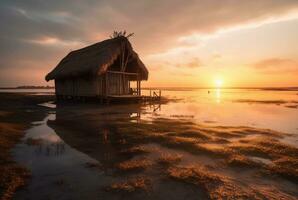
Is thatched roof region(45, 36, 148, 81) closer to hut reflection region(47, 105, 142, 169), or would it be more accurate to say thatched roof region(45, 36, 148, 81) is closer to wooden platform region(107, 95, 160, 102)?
wooden platform region(107, 95, 160, 102)

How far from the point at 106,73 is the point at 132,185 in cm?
2023

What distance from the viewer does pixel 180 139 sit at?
30.2 ft

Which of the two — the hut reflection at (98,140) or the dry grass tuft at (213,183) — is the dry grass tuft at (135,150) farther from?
the dry grass tuft at (213,183)

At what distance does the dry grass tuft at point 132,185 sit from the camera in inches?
189

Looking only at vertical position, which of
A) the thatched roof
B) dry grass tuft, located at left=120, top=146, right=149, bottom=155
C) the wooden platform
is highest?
the thatched roof

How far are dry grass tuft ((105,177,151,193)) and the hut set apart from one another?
17728 millimetres

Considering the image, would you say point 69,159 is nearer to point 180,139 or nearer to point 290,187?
point 180,139

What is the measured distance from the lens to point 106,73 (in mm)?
24266

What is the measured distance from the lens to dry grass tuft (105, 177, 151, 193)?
480 cm

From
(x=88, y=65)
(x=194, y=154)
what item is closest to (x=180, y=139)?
(x=194, y=154)

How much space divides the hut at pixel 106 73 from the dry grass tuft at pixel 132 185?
698 inches

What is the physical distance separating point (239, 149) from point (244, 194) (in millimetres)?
3553

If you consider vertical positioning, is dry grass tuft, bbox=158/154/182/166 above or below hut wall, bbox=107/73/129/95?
below

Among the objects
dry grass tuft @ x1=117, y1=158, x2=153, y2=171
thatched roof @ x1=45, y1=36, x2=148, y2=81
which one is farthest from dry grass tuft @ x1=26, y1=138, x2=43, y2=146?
thatched roof @ x1=45, y1=36, x2=148, y2=81
